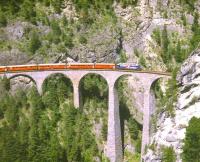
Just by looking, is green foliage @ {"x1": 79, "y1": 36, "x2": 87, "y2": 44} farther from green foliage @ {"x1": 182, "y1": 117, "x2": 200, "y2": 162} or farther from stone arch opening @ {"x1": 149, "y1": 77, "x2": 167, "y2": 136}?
green foliage @ {"x1": 182, "y1": 117, "x2": 200, "y2": 162}

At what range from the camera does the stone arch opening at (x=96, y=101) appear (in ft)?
316

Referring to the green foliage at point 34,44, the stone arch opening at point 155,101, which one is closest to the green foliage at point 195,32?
the stone arch opening at point 155,101

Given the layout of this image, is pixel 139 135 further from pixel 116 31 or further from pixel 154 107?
pixel 116 31

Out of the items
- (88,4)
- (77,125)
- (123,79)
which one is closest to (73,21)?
(88,4)

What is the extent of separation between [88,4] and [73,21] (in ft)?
15.6

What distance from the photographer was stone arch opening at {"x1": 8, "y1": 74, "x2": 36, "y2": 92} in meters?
98.8

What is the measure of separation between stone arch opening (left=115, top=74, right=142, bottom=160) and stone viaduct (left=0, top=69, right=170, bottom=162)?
2.50m

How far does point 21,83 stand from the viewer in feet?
326

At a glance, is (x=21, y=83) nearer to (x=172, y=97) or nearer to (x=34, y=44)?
(x=34, y=44)

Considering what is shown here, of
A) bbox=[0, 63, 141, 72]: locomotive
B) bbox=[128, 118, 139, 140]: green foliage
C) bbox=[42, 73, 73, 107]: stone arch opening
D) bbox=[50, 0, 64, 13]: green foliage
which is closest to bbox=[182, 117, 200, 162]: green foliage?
bbox=[0, 63, 141, 72]: locomotive

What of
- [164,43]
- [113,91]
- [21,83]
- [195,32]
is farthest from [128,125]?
[195,32]

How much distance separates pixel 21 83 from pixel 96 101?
1390 cm

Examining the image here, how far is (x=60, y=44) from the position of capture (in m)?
103

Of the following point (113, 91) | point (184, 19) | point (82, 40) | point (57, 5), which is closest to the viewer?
point (113, 91)
